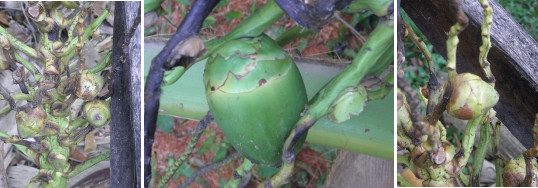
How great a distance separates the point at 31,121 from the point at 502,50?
1.44 ft

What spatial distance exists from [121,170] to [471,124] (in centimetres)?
32

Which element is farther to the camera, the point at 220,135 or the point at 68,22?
the point at 220,135

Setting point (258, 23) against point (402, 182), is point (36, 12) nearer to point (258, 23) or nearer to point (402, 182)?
point (258, 23)

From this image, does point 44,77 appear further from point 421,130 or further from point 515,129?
point 515,129

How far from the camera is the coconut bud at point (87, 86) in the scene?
0.47 meters

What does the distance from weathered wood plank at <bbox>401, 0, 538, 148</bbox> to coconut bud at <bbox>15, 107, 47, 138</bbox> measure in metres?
0.35

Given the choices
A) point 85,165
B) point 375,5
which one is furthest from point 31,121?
point 375,5

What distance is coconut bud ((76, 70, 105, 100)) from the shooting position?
473 millimetres

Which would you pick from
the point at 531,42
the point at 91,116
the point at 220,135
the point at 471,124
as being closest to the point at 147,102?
the point at 91,116

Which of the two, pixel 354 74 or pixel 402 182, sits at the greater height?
pixel 354 74

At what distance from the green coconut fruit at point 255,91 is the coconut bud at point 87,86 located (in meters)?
0.10

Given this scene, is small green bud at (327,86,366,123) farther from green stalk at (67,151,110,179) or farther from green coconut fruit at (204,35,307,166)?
green stalk at (67,151,110,179)

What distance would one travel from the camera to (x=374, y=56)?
429 mm

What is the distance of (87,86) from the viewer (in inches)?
18.7
